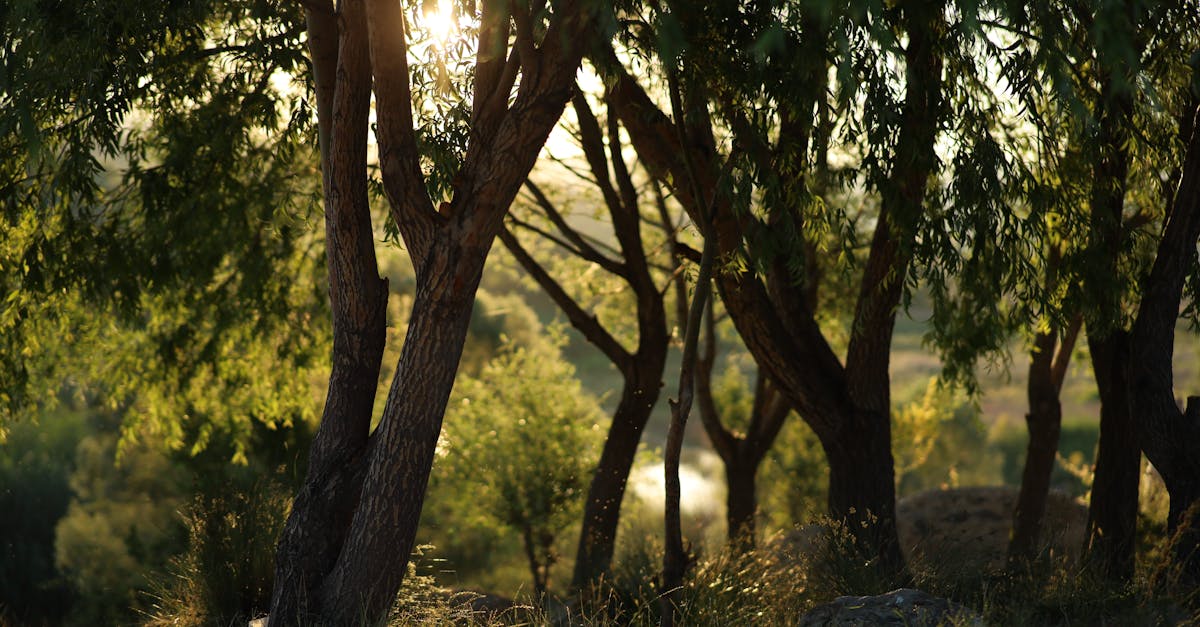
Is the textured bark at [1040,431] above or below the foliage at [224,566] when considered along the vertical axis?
above

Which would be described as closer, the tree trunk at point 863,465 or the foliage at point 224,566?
the foliage at point 224,566

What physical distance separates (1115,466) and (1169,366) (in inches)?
58.8

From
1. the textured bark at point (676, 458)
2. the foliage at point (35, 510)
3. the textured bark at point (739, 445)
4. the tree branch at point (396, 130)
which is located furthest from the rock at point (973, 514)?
the foliage at point (35, 510)

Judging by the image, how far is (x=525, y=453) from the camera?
1888 cm

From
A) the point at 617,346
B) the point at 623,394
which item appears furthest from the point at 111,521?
the point at 623,394

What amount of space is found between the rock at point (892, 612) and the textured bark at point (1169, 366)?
348 centimetres

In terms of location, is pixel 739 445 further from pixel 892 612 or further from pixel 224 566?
pixel 892 612

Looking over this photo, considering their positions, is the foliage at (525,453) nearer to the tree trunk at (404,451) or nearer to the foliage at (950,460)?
the foliage at (950,460)

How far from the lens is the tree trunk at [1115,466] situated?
8812 mm

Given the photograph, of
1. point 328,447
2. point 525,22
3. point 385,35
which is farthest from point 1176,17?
point 328,447

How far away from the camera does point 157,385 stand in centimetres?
1226

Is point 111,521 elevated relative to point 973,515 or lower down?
elevated

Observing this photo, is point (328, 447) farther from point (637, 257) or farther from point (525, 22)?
point (637, 257)

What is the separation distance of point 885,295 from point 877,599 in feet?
12.3
